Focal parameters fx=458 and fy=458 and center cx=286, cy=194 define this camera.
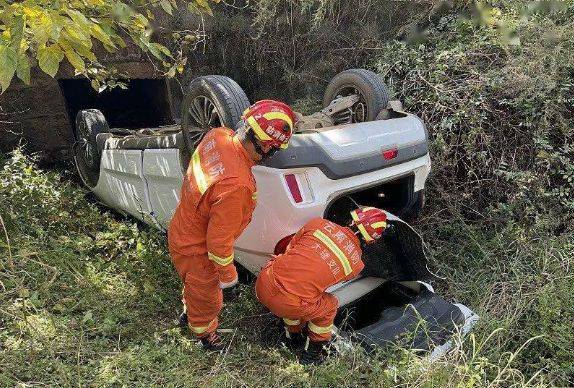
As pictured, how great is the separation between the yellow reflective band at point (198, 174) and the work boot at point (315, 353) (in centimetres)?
108

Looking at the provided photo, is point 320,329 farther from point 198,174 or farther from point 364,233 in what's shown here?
point 198,174

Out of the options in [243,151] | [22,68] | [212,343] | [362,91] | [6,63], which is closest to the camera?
[6,63]

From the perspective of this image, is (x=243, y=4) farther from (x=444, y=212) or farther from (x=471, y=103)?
(x=444, y=212)

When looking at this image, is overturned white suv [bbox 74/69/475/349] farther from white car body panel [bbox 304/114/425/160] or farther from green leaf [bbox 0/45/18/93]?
green leaf [bbox 0/45/18/93]

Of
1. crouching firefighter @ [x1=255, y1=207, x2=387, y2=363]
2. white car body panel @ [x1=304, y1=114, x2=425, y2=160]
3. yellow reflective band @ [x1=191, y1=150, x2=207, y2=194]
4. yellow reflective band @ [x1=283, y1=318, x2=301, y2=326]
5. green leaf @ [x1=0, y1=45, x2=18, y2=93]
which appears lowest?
yellow reflective band @ [x1=283, y1=318, x2=301, y2=326]

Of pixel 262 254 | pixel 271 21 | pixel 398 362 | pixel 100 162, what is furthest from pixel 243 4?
pixel 398 362

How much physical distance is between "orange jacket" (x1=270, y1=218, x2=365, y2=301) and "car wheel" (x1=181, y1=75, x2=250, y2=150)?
0.80 m

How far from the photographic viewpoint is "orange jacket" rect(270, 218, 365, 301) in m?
2.49

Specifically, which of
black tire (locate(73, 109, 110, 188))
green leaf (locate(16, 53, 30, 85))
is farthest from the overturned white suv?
green leaf (locate(16, 53, 30, 85))

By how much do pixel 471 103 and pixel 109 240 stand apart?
3.40m

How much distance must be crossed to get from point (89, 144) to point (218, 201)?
2832mm

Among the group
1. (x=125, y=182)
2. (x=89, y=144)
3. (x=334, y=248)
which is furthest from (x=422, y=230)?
(x=89, y=144)

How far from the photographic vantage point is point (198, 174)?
2551mm

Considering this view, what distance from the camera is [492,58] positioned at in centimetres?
436
